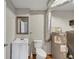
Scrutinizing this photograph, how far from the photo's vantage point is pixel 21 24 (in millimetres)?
6602

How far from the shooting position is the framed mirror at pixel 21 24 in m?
6.59

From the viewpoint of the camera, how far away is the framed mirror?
6.59 meters

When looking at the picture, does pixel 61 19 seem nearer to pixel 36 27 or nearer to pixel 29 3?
pixel 36 27

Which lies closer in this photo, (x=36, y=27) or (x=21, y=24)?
(x=21, y=24)

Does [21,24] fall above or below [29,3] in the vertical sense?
below

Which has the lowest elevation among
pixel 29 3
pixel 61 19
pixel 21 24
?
pixel 21 24

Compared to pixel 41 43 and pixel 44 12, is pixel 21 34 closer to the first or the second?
pixel 41 43

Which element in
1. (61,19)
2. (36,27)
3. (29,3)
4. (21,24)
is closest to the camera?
(29,3)

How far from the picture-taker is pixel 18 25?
6.59 m

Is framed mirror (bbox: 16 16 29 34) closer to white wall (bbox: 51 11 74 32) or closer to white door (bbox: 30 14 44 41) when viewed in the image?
white door (bbox: 30 14 44 41)

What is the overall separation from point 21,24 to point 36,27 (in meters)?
0.78

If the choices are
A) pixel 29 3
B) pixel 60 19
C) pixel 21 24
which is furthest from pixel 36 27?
pixel 29 3
